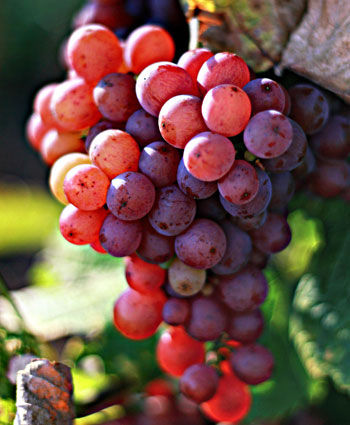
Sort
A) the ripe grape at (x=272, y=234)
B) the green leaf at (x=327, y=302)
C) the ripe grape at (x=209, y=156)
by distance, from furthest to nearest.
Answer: the green leaf at (x=327, y=302), the ripe grape at (x=272, y=234), the ripe grape at (x=209, y=156)

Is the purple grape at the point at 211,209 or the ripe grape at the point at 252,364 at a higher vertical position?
the purple grape at the point at 211,209

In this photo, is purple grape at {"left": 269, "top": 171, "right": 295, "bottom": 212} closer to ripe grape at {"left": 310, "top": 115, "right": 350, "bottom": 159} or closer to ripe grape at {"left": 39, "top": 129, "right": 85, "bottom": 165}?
ripe grape at {"left": 310, "top": 115, "right": 350, "bottom": 159}

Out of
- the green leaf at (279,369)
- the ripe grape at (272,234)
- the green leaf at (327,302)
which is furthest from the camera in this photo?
the green leaf at (279,369)

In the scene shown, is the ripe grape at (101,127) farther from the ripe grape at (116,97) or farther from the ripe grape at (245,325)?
the ripe grape at (245,325)

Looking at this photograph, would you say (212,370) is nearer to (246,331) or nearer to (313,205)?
(246,331)

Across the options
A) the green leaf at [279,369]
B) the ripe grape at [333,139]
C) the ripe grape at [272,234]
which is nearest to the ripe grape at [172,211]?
the ripe grape at [272,234]

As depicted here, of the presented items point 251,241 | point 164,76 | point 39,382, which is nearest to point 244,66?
point 164,76

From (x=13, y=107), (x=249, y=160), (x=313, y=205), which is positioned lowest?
(x=13, y=107)
